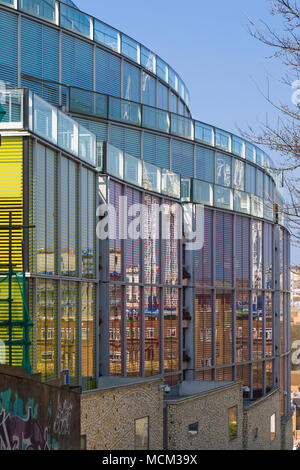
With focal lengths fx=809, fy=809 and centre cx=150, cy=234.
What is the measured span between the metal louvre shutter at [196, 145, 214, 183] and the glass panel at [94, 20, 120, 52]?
7.53 meters

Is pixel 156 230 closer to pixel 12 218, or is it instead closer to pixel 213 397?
pixel 213 397

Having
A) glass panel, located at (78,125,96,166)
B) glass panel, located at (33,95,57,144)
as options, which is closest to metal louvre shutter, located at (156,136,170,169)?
glass panel, located at (78,125,96,166)

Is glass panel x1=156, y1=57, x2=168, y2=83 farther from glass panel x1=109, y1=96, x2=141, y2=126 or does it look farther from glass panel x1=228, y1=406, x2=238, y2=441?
glass panel x1=228, y1=406, x2=238, y2=441

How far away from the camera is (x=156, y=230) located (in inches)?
1388

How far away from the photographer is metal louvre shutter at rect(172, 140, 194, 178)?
42.8m

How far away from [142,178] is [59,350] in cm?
1137

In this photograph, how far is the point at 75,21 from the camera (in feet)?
123

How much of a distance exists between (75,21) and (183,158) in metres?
9.85

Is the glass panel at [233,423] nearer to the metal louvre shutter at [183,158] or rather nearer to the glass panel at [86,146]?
the glass panel at [86,146]

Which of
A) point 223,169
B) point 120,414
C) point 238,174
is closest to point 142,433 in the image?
point 120,414

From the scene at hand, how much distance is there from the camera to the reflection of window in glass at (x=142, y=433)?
26.0 m

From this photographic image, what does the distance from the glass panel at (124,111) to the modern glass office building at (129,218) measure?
3.1 inches

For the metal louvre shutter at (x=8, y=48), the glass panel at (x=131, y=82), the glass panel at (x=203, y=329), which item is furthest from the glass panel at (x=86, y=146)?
the glass panel at (x=131, y=82)

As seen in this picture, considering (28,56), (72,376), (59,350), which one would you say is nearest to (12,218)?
(59,350)
